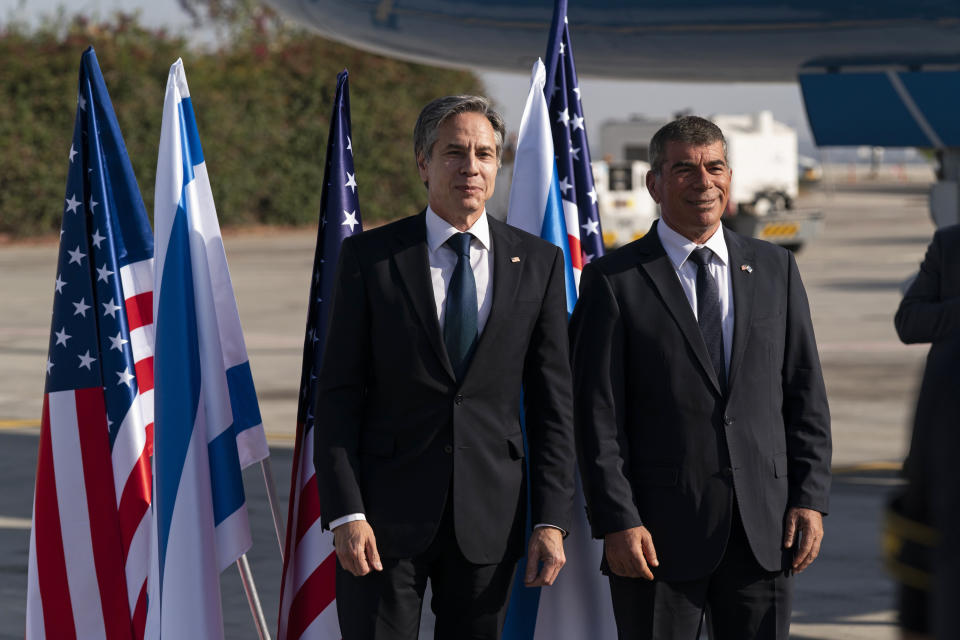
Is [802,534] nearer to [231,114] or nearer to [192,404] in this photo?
[192,404]

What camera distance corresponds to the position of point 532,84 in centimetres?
438

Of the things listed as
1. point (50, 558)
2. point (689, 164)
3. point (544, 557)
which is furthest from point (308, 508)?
point (689, 164)

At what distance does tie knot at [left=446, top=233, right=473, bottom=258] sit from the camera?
3.24m

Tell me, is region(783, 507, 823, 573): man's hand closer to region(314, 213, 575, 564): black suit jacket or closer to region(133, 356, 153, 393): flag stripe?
region(314, 213, 575, 564): black suit jacket

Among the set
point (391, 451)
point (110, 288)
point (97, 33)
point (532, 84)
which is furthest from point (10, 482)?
point (97, 33)

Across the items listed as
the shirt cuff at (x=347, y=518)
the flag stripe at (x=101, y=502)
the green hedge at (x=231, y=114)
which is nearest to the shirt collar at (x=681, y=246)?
the shirt cuff at (x=347, y=518)

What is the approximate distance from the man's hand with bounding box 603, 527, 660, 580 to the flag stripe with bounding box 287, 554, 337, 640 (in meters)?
1.12

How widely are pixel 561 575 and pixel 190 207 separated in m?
1.54

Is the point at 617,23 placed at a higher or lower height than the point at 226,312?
higher

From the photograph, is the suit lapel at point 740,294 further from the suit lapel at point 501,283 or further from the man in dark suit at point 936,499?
the man in dark suit at point 936,499

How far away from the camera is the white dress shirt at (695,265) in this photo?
3.31 meters

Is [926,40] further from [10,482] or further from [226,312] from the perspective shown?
[10,482]

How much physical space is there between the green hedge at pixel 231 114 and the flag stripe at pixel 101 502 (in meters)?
23.4

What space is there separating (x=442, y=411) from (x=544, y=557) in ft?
1.37
